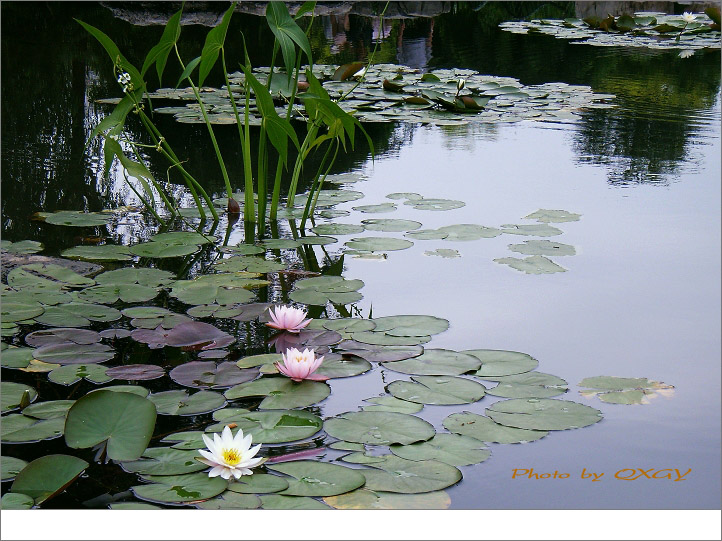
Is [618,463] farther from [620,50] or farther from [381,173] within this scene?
[620,50]

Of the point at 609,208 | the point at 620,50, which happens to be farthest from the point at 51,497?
the point at 620,50

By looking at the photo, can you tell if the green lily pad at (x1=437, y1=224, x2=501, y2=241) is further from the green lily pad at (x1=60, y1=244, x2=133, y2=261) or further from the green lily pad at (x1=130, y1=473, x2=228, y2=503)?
the green lily pad at (x1=130, y1=473, x2=228, y2=503)

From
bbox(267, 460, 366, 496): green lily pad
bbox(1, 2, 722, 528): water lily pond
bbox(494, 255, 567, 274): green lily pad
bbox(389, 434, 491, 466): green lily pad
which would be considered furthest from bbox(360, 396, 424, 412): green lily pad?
bbox(494, 255, 567, 274): green lily pad

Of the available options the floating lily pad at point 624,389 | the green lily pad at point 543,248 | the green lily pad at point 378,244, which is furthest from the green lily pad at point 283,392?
the green lily pad at point 543,248

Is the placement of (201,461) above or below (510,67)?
below

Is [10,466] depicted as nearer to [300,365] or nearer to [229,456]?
[229,456]

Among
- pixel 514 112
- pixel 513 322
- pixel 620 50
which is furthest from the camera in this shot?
pixel 620 50

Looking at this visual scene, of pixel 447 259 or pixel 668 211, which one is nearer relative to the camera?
pixel 447 259

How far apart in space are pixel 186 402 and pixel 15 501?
0.37 metres

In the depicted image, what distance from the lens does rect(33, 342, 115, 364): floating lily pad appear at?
1590 millimetres

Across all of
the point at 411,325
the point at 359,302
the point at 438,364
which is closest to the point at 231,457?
the point at 438,364

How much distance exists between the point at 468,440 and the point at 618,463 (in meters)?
0.25

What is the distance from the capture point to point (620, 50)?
659 centimetres

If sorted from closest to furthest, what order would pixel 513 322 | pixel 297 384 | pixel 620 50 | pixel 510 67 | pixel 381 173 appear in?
pixel 297 384 < pixel 513 322 < pixel 381 173 < pixel 510 67 < pixel 620 50
